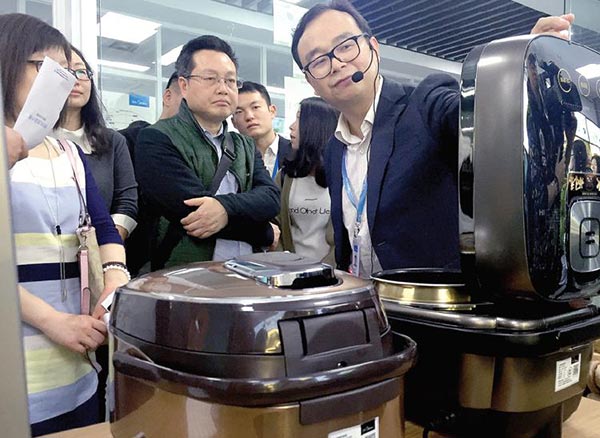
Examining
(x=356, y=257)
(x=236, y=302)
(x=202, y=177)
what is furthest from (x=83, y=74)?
(x=236, y=302)

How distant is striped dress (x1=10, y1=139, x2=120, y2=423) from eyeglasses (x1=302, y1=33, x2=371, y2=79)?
1.88 feet

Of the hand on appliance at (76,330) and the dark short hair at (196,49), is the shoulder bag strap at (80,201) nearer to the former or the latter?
the hand on appliance at (76,330)

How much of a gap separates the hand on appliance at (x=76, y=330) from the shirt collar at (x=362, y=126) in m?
0.69

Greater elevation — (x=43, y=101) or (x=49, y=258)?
(x=43, y=101)

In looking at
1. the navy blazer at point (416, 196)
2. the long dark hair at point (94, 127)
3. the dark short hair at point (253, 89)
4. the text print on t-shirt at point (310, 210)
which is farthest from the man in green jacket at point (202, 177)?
the dark short hair at point (253, 89)

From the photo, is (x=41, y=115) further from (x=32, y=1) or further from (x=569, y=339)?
(x=32, y=1)

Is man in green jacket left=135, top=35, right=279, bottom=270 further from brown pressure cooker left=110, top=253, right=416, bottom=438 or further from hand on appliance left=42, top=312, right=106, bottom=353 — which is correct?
brown pressure cooker left=110, top=253, right=416, bottom=438

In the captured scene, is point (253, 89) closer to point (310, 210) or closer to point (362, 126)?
point (310, 210)

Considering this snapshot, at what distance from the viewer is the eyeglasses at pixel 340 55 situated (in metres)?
1.17

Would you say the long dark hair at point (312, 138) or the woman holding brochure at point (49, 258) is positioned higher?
the long dark hair at point (312, 138)

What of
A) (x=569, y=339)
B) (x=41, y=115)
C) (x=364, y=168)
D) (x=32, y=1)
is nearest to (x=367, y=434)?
(x=569, y=339)

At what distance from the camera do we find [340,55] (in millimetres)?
1172

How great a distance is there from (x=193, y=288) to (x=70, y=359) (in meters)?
0.58

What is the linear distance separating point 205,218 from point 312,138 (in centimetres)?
71
